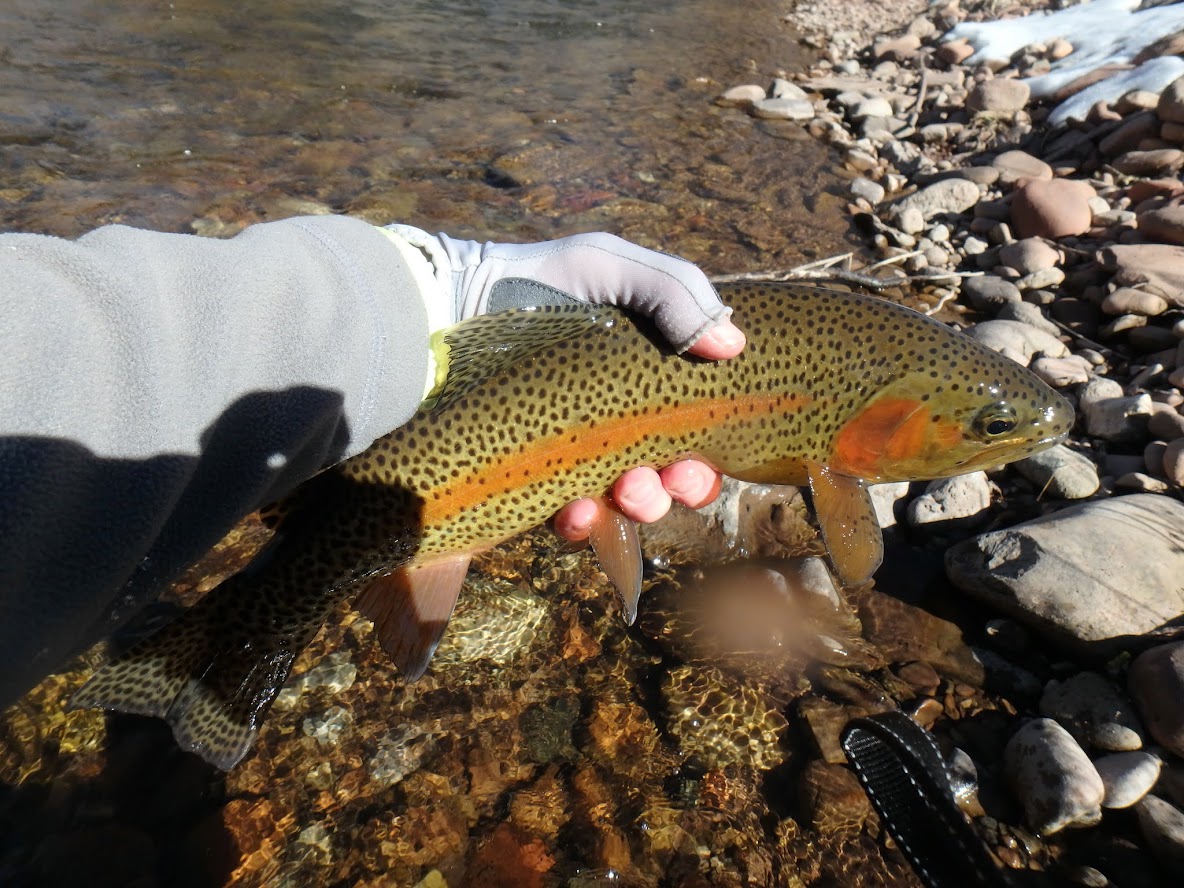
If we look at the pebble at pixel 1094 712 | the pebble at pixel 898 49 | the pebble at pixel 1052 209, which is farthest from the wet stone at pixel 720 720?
the pebble at pixel 898 49

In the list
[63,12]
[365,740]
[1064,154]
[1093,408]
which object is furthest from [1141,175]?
[63,12]

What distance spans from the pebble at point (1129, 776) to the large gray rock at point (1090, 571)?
54 cm

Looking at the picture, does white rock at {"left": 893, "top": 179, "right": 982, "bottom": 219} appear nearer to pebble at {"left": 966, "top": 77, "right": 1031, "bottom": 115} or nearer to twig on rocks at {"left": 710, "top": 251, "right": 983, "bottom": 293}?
twig on rocks at {"left": 710, "top": 251, "right": 983, "bottom": 293}

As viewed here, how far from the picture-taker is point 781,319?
9.75ft

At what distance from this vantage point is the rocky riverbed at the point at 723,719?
3.14m

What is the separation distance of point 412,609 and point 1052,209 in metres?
6.70

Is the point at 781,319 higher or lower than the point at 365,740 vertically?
higher

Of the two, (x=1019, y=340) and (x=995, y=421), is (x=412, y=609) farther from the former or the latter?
(x=1019, y=340)

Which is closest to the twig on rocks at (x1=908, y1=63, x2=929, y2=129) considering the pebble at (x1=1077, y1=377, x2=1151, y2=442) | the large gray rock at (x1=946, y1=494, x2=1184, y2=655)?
the pebble at (x1=1077, y1=377, x2=1151, y2=442)

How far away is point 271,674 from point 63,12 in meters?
12.9

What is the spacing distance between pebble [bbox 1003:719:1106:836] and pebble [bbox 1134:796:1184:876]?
6.1 inches

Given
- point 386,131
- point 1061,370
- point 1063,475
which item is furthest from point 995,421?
point 386,131

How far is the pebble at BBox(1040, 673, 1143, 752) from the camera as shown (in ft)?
11.1

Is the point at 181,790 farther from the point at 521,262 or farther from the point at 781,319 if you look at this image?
the point at 781,319
